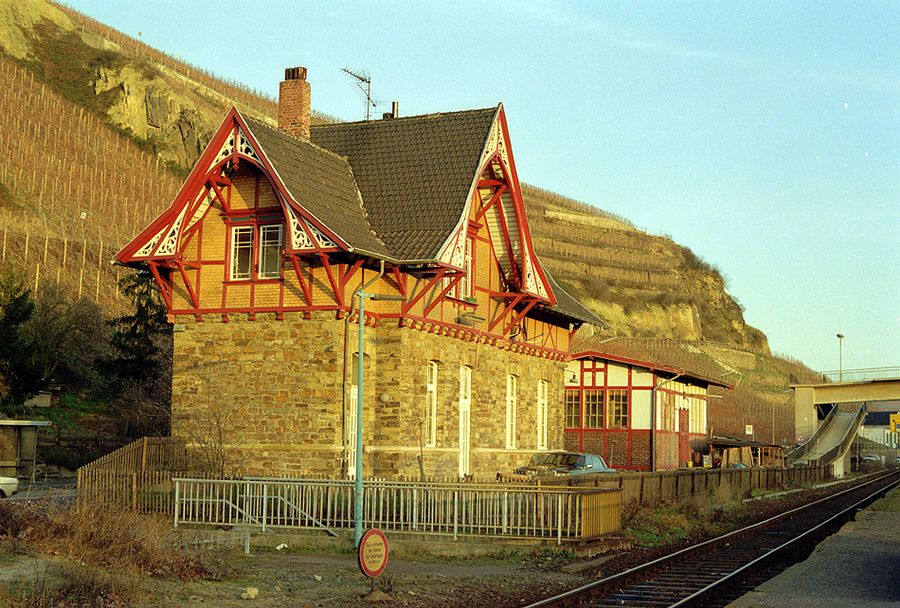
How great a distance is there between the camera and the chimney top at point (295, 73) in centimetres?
3272

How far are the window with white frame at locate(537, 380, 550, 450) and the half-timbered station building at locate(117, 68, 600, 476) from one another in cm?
578

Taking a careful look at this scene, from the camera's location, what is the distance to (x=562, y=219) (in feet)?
452

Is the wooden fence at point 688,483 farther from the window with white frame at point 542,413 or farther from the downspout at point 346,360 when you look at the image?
the downspout at point 346,360

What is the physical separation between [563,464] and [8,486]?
15.9 meters

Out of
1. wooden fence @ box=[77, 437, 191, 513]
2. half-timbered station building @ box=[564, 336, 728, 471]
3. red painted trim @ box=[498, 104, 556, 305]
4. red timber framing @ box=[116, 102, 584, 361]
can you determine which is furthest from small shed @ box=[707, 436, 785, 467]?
wooden fence @ box=[77, 437, 191, 513]

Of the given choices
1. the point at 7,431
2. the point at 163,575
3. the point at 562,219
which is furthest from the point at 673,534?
the point at 562,219

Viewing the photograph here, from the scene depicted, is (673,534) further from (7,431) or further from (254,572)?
(7,431)

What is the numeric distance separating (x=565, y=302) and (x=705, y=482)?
27.1ft

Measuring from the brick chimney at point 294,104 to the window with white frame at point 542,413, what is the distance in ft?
40.3

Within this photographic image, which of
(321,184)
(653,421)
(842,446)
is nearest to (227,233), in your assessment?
(321,184)

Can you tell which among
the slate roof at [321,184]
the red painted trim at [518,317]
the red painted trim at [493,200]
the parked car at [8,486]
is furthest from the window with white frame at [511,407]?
the parked car at [8,486]

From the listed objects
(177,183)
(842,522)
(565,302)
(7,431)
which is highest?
(177,183)

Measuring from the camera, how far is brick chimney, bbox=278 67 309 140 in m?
33.0

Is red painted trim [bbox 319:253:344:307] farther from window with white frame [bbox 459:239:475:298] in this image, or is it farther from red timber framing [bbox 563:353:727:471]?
red timber framing [bbox 563:353:727:471]
